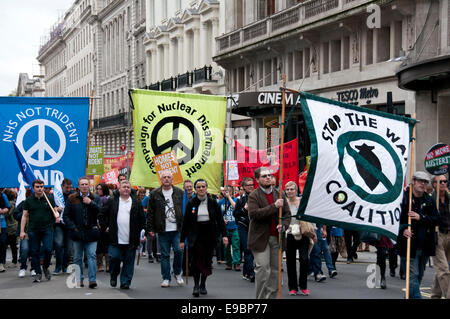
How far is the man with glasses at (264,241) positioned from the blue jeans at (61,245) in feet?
18.5

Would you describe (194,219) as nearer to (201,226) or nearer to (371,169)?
(201,226)

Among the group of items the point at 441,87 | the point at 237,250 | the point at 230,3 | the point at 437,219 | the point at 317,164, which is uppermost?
the point at 230,3

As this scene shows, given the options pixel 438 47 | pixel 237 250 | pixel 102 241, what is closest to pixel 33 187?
pixel 102 241

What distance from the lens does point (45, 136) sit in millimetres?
13445

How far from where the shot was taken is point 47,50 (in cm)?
11519

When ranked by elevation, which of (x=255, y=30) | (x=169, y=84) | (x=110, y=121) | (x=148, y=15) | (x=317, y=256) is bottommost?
(x=317, y=256)

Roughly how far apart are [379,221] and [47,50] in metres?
111

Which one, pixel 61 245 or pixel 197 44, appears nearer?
pixel 61 245

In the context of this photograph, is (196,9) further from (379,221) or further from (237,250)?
(379,221)

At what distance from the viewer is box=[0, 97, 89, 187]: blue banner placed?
1339cm

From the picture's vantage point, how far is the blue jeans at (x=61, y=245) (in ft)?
46.8

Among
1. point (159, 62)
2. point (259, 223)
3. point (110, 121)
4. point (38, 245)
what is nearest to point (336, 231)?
point (38, 245)

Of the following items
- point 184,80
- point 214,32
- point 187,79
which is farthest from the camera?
point 184,80

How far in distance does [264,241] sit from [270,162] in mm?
9219
